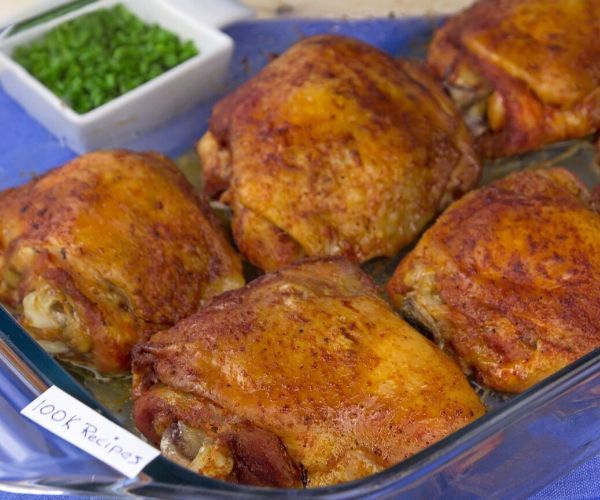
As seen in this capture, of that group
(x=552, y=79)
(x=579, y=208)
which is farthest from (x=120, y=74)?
(x=579, y=208)

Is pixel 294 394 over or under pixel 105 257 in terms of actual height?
under

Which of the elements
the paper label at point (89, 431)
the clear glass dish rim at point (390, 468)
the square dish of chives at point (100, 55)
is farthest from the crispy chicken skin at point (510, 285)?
the square dish of chives at point (100, 55)

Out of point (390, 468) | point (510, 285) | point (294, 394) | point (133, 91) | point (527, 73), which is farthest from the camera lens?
point (133, 91)

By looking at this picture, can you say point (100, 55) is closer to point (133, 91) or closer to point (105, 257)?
point (133, 91)

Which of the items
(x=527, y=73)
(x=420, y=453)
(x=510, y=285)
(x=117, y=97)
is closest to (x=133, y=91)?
(x=117, y=97)

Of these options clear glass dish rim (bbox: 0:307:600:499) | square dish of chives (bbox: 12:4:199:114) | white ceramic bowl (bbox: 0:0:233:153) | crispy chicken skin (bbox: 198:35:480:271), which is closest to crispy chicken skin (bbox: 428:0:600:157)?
crispy chicken skin (bbox: 198:35:480:271)

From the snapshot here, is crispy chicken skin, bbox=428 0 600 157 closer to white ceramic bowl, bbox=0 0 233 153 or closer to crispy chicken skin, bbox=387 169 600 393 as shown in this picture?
crispy chicken skin, bbox=387 169 600 393

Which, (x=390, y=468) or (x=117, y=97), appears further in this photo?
(x=117, y=97)

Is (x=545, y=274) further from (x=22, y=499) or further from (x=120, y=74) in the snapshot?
(x=120, y=74)

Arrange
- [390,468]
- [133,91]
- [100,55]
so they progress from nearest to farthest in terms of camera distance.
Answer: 1. [390,468]
2. [133,91]
3. [100,55]
